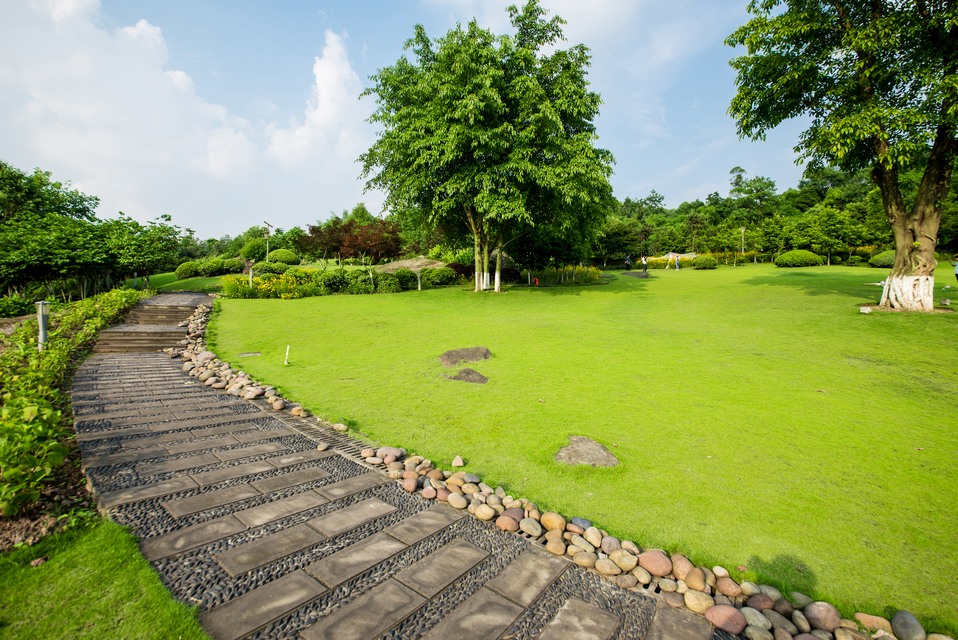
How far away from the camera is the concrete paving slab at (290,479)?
3773 mm

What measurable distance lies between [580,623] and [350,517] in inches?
75.9

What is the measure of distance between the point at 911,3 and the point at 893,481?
48.8 ft

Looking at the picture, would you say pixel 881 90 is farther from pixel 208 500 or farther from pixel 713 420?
pixel 208 500

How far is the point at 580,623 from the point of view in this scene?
7.82 feet

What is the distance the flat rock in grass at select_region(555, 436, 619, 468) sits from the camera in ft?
14.5

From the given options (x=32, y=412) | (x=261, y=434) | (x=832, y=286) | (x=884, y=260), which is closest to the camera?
(x=32, y=412)

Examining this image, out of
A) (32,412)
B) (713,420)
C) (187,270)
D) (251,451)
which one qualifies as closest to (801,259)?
(713,420)

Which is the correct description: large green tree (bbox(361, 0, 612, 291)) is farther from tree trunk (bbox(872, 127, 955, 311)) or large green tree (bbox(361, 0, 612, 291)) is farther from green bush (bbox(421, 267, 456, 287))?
tree trunk (bbox(872, 127, 955, 311))

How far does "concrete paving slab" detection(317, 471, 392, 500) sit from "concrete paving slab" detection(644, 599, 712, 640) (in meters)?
2.54

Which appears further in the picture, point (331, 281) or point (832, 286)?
point (331, 281)

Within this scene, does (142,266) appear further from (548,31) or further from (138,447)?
(548,31)

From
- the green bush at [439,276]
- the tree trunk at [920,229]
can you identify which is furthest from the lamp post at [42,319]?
the tree trunk at [920,229]

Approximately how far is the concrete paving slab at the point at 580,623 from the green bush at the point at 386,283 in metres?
21.3

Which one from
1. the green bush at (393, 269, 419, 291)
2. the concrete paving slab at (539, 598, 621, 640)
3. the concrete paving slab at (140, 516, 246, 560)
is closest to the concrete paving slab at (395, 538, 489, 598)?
the concrete paving slab at (539, 598, 621, 640)
